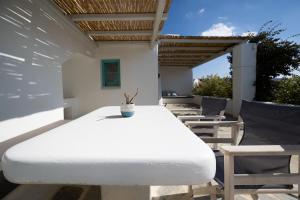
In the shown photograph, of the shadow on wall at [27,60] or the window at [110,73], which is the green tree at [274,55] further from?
the shadow on wall at [27,60]

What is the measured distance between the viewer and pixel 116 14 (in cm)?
475

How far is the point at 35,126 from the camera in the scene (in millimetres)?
3594

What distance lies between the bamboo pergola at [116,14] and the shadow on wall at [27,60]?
55cm

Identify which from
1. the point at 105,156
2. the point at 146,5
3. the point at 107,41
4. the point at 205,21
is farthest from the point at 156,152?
the point at 205,21

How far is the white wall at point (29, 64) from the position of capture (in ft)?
9.24

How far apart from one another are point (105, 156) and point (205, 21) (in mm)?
12867

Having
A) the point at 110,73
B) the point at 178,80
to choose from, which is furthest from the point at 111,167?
the point at 178,80

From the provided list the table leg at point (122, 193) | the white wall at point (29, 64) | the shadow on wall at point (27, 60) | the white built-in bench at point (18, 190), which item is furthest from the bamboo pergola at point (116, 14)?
the table leg at point (122, 193)

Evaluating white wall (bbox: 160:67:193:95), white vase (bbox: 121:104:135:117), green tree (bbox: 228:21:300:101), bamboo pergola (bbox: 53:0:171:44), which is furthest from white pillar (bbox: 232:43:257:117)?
white wall (bbox: 160:67:193:95)

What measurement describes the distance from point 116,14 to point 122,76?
2.76 meters

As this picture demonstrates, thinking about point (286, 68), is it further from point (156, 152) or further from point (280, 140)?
point (156, 152)

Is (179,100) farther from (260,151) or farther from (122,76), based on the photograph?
(260,151)

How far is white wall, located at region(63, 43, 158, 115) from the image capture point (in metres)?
7.26

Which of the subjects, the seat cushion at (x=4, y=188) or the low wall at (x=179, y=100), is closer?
the seat cushion at (x=4, y=188)
